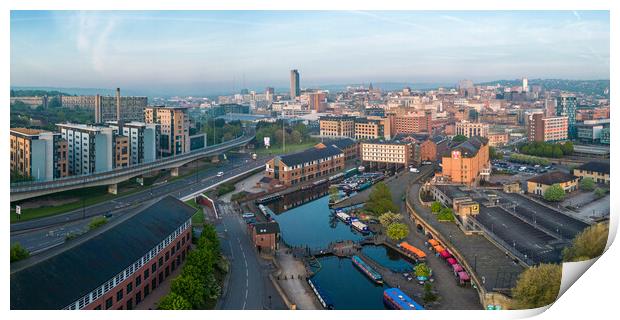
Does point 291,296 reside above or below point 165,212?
below

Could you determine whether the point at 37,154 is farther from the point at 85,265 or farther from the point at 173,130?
the point at 85,265

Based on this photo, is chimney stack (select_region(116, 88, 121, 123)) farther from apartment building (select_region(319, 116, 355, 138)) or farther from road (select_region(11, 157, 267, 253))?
apartment building (select_region(319, 116, 355, 138))

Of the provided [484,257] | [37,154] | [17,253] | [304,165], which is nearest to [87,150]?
[37,154]

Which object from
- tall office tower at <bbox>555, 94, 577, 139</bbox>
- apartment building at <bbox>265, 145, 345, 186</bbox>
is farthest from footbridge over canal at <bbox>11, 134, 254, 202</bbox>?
tall office tower at <bbox>555, 94, 577, 139</bbox>

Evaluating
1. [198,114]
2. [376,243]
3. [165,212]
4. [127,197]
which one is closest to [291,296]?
[165,212]

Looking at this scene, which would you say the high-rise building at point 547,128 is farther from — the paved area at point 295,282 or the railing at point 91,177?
the paved area at point 295,282

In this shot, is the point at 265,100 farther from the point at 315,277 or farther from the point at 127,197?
the point at 315,277
